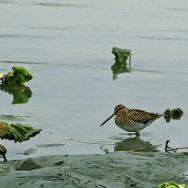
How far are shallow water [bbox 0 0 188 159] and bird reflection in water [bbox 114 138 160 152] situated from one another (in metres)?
0.03

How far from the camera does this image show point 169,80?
1367 cm

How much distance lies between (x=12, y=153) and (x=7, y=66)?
5773 mm

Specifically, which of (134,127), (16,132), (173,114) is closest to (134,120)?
(134,127)

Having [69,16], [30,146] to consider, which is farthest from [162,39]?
[30,146]

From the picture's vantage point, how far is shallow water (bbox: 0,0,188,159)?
398 inches

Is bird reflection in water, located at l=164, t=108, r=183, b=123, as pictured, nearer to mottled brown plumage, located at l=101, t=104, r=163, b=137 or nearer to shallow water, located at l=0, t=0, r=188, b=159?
shallow water, located at l=0, t=0, r=188, b=159

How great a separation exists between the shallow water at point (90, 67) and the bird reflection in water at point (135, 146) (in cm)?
3

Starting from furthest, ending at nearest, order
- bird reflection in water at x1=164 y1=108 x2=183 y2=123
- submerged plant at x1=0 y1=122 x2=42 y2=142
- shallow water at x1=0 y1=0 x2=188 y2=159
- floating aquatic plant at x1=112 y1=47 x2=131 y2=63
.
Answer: floating aquatic plant at x1=112 y1=47 x2=131 y2=63 → bird reflection in water at x1=164 y1=108 x2=183 y2=123 → shallow water at x1=0 y1=0 x2=188 y2=159 → submerged plant at x1=0 y1=122 x2=42 y2=142

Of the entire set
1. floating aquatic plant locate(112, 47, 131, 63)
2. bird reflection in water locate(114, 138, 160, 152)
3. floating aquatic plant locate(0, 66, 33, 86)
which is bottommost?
bird reflection in water locate(114, 138, 160, 152)

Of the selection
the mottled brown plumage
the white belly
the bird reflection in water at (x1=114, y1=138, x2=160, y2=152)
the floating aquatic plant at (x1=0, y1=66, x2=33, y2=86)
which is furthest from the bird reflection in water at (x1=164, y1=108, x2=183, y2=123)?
the floating aquatic plant at (x1=0, y1=66, x2=33, y2=86)

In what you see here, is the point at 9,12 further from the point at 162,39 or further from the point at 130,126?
the point at 130,126

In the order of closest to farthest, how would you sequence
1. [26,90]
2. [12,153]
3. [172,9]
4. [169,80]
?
[12,153], [26,90], [169,80], [172,9]

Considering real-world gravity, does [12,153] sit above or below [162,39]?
below

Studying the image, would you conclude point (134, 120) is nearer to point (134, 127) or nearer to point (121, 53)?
point (134, 127)
